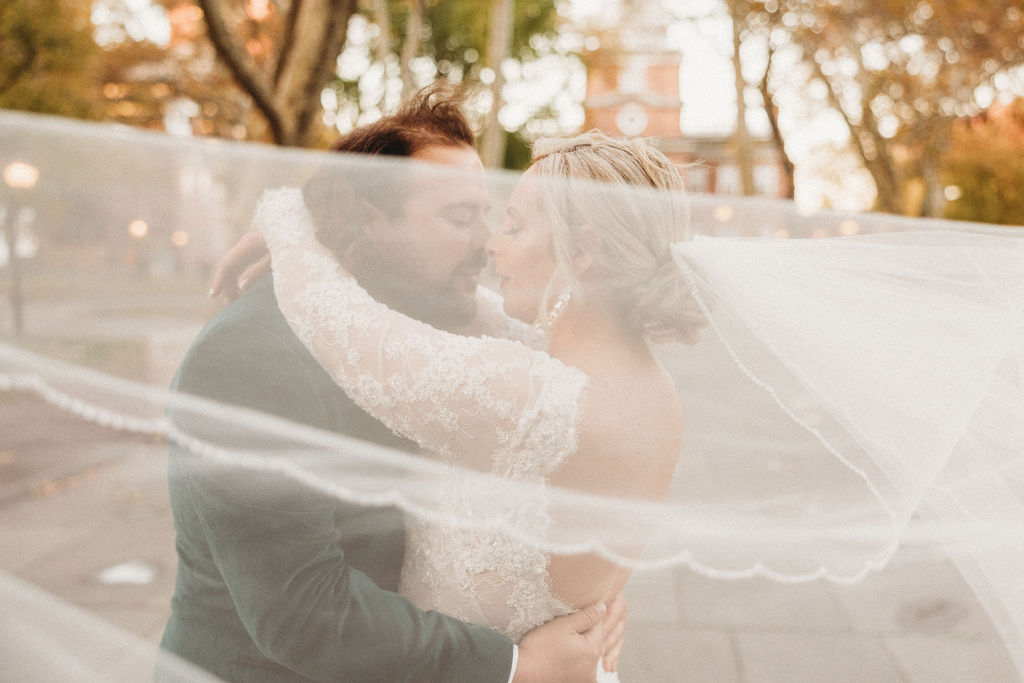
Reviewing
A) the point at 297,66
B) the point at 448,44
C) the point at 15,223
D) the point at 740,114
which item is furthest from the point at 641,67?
the point at 15,223

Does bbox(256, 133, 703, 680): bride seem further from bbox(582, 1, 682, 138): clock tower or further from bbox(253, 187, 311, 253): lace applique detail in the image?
bbox(582, 1, 682, 138): clock tower

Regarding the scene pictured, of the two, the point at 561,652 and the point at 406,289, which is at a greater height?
the point at 406,289

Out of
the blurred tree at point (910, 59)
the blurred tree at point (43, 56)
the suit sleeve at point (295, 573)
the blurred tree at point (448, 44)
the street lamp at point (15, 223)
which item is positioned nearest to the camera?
the suit sleeve at point (295, 573)

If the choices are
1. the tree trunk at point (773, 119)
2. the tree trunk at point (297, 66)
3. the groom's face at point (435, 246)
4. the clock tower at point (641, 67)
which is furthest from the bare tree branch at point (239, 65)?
the tree trunk at point (773, 119)

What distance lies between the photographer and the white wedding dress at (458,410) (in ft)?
5.03

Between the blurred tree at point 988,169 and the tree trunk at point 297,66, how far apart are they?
9084 millimetres

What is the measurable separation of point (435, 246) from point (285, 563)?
0.76m

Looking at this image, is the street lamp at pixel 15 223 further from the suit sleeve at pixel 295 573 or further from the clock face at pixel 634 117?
the clock face at pixel 634 117

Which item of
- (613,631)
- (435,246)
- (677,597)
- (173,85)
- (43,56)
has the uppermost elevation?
(173,85)

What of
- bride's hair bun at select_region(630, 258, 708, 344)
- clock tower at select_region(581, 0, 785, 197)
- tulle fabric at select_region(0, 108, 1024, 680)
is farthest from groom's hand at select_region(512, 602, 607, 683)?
clock tower at select_region(581, 0, 785, 197)

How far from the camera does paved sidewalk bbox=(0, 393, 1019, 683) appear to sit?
70.7 inches

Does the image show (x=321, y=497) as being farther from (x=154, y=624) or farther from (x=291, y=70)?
(x=291, y=70)

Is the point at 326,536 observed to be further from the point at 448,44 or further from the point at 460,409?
the point at 448,44

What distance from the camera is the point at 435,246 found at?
5.92 ft
